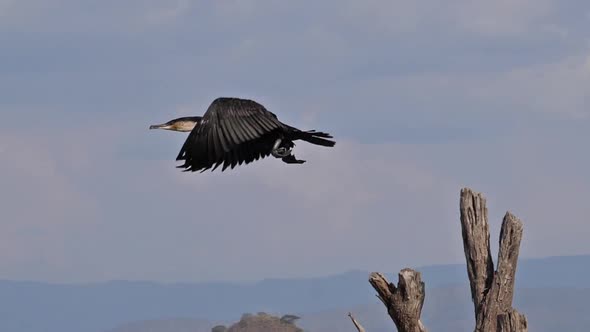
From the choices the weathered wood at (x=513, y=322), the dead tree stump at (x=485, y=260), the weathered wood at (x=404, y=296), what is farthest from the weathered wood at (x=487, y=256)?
the weathered wood at (x=404, y=296)

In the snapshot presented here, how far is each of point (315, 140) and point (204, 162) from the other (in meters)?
2.96

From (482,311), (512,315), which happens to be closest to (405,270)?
(512,315)

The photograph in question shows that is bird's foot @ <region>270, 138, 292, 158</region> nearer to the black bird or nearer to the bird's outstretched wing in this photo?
the black bird

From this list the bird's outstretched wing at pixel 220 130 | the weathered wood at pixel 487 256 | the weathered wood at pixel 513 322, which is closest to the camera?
the bird's outstretched wing at pixel 220 130

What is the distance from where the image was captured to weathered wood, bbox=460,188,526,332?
73.3ft

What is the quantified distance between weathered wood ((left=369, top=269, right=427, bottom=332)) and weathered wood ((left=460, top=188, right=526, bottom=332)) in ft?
8.69

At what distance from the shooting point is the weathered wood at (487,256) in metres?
22.3

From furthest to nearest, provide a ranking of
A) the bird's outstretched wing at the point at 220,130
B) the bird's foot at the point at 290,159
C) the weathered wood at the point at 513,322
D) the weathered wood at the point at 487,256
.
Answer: the weathered wood at the point at 487,256 < the bird's foot at the point at 290,159 < the weathered wood at the point at 513,322 < the bird's outstretched wing at the point at 220,130

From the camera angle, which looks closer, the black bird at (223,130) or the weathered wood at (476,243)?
the black bird at (223,130)

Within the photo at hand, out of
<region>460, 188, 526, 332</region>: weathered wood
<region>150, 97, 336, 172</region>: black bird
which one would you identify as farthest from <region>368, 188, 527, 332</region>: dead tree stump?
<region>150, 97, 336, 172</region>: black bird

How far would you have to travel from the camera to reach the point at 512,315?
67.3ft

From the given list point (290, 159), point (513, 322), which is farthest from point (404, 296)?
point (290, 159)

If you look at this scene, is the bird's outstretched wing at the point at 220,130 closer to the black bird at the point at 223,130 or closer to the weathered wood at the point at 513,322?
the black bird at the point at 223,130

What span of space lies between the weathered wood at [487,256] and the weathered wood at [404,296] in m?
2.65
